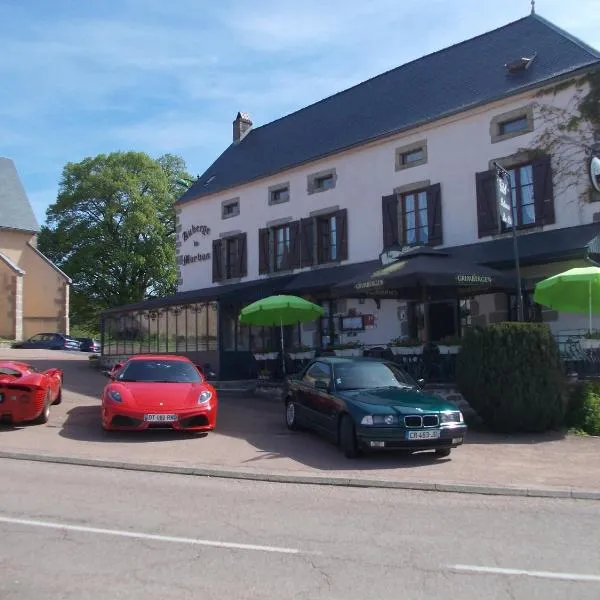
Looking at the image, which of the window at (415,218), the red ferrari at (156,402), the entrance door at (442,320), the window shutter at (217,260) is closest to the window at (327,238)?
the window at (415,218)

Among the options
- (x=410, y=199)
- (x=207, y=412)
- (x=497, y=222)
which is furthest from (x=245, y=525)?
(x=410, y=199)

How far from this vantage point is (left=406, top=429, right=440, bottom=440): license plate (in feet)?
29.5

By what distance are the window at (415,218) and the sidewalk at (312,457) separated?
344 inches

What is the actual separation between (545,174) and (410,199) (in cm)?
434

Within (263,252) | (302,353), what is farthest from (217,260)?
(302,353)

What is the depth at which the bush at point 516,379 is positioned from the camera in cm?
1136

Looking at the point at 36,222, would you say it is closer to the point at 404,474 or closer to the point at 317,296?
the point at 317,296

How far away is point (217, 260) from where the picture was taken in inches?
1033

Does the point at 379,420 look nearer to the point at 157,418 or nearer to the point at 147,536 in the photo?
the point at 157,418

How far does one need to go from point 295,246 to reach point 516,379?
1250 centimetres

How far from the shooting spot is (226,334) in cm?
2198

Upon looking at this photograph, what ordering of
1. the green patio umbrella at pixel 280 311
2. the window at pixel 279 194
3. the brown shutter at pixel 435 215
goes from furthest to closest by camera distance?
the window at pixel 279 194
the brown shutter at pixel 435 215
the green patio umbrella at pixel 280 311

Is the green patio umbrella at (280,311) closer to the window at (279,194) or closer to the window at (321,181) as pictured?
the window at (321,181)

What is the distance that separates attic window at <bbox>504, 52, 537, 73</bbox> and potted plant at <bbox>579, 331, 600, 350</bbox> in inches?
344
